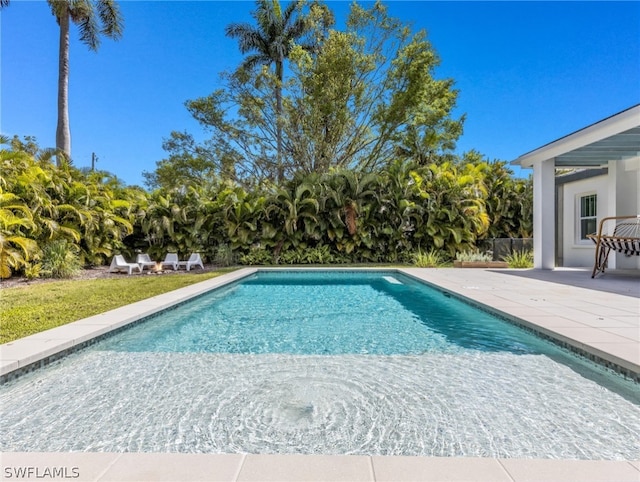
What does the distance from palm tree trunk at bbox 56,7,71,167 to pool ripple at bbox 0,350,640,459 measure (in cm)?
1563

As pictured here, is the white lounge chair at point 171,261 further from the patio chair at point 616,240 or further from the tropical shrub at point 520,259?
the patio chair at point 616,240

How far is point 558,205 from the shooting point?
40.8 ft

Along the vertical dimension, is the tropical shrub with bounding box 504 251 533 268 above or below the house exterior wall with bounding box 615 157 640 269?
below

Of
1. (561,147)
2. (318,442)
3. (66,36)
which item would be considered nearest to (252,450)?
(318,442)

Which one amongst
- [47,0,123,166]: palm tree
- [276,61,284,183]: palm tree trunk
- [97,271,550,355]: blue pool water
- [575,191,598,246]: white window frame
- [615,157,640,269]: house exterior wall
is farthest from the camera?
[276,61,284,183]: palm tree trunk

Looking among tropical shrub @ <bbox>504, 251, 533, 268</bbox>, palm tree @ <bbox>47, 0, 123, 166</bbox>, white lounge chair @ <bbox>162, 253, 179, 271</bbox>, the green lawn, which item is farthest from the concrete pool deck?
palm tree @ <bbox>47, 0, 123, 166</bbox>

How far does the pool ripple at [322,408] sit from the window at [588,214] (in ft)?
33.0

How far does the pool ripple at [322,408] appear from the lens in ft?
7.18

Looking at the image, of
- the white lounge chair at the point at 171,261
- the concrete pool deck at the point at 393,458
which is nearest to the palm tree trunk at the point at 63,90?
the white lounge chair at the point at 171,261

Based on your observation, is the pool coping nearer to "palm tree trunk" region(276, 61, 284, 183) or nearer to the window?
the window

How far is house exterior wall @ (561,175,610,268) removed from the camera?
11.0 meters

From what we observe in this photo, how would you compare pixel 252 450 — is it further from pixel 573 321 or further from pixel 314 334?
pixel 573 321

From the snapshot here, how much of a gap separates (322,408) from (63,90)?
19023 mm

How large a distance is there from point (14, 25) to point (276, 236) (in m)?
11.4
